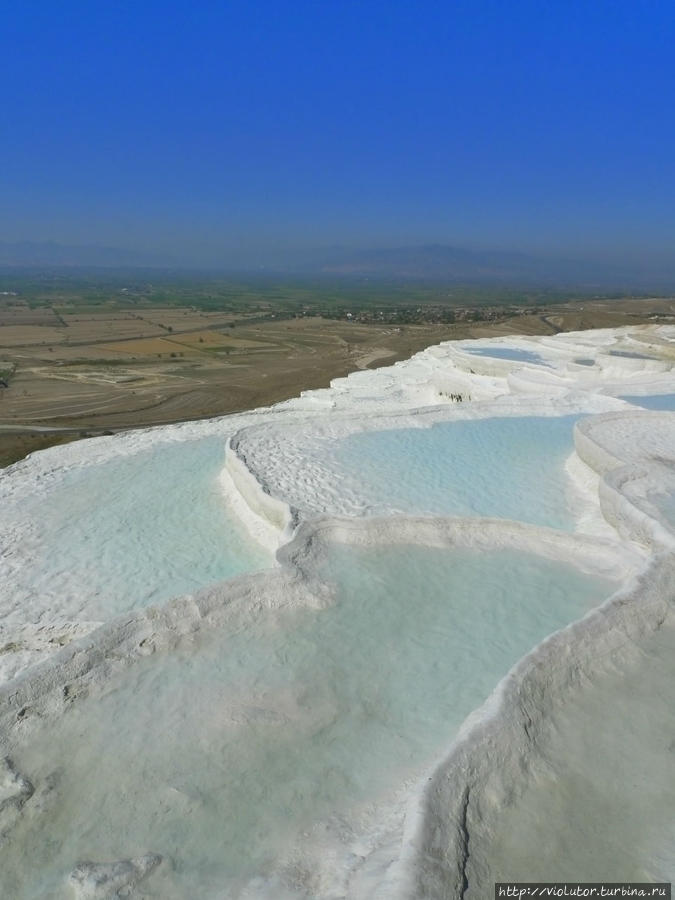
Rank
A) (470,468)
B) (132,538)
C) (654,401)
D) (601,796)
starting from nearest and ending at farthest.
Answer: (601,796) → (132,538) → (470,468) → (654,401)

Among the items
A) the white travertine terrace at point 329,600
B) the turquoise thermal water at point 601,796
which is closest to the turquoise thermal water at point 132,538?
the white travertine terrace at point 329,600

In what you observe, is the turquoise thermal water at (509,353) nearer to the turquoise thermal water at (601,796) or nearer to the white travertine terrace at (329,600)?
the white travertine terrace at (329,600)

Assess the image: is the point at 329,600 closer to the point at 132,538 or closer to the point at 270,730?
the point at 270,730

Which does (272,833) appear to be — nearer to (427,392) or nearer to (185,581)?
(185,581)

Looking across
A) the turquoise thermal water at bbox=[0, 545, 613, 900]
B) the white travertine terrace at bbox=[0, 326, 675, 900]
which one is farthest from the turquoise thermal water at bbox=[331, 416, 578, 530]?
the turquoise thermal water at bbox=[0, 545, 613, 900]

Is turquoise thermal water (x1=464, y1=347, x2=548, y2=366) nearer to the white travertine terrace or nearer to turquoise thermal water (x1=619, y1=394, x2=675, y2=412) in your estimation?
turquoise thermal water (x1=619, y1=394, x2=675, y2=412)

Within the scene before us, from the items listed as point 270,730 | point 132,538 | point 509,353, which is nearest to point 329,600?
point 270,730
